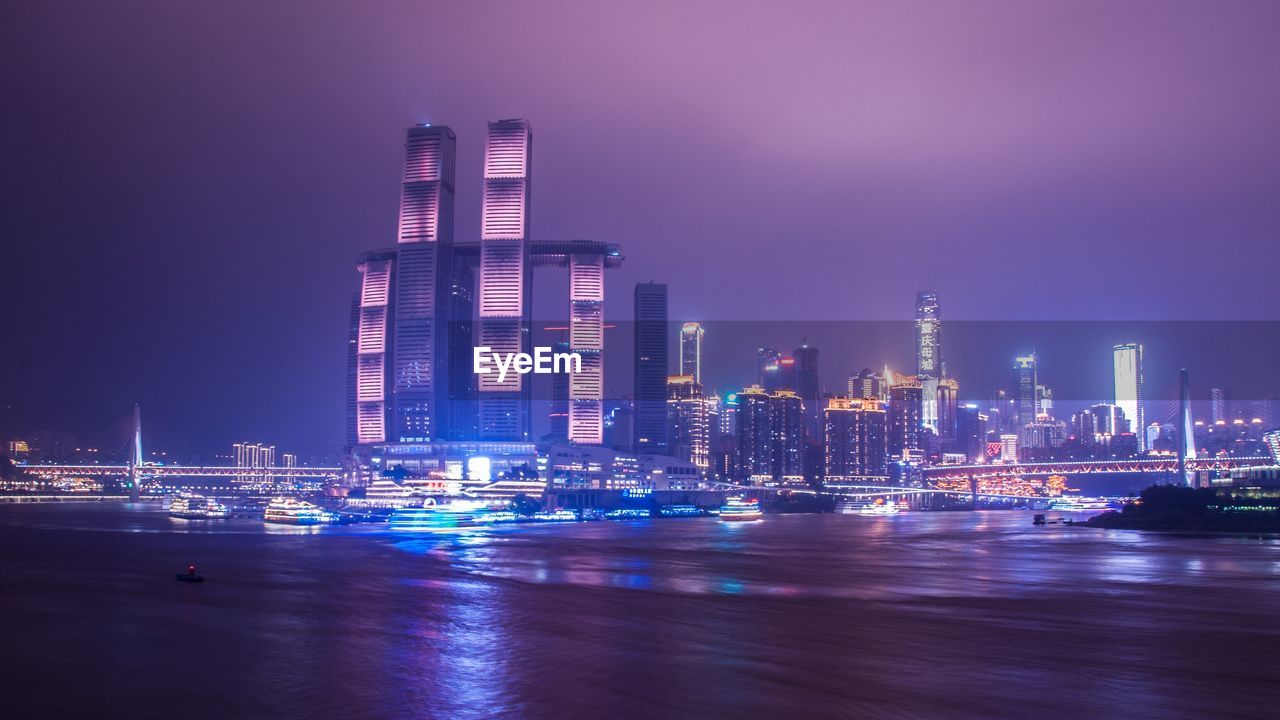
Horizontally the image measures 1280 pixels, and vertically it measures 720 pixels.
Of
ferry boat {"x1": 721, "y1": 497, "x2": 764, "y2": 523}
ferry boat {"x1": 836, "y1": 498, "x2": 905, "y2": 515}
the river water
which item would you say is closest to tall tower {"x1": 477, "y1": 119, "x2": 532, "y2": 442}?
ferry boat {"x1": 836, "y1": 498, "x2": 905, "y2": 515}

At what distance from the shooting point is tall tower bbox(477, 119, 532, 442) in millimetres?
152125

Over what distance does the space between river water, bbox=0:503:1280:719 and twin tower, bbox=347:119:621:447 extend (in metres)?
111

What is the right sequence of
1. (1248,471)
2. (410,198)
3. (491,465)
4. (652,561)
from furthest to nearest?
(410,198)
(491,465)
(1248,471)
(652,561)

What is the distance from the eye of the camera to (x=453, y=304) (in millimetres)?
164500

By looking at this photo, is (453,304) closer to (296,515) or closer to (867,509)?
(867,509)

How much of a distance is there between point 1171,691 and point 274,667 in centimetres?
1560

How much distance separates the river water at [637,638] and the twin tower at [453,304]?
11072cm

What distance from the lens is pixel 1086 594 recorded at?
99.9 feet

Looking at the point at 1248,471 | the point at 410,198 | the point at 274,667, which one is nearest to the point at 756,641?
the point at 274,667

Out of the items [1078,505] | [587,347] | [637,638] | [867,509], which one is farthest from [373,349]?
[637,638]

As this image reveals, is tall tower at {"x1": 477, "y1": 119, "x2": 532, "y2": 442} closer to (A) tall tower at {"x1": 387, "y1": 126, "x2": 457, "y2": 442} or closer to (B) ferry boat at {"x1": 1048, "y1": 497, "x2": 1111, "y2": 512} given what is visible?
(A) tall tower at {"x1": 387, "y1": 126, "x2": 457, "y2": 442}

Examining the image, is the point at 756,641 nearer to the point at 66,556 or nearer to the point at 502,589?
the point at 502,589

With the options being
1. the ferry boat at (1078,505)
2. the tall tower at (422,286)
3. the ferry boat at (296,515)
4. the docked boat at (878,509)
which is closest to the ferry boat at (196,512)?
the ferry boat at (296,515)

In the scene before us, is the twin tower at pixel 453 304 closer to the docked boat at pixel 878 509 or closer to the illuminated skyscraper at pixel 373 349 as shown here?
the illuminated skyscraper at pixel 373 349
